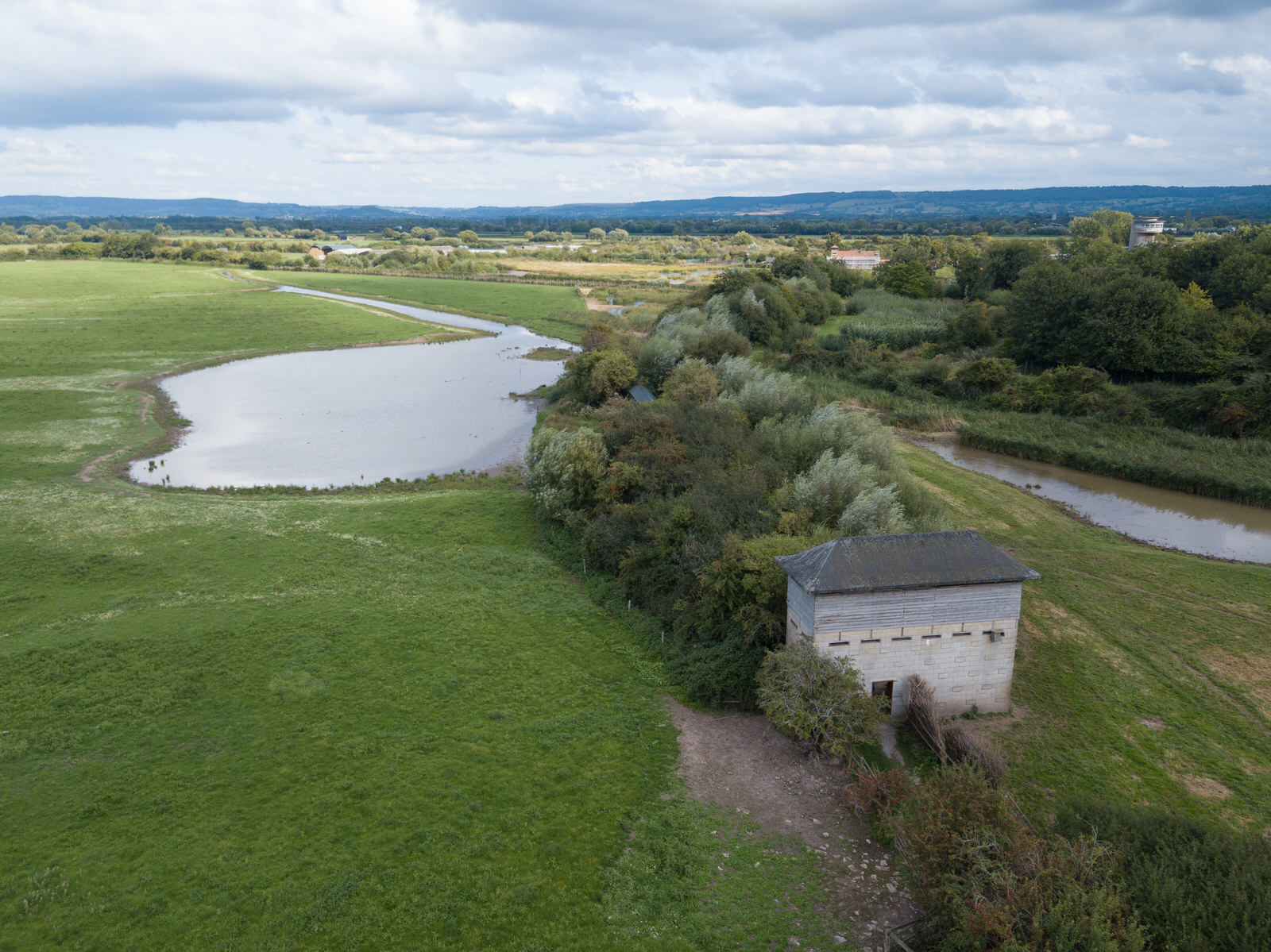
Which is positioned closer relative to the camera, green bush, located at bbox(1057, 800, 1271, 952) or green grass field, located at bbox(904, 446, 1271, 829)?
green bush, located at bbox(1057, 800, 1271, 952)

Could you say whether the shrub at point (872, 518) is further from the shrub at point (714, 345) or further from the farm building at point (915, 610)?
the shrub at point (714, 345)

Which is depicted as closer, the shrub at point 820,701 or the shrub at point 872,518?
the shrub at point 820,701

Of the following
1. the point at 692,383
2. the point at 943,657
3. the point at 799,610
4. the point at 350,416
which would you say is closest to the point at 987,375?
the point at 692,383

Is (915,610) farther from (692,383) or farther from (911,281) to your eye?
(911,281)

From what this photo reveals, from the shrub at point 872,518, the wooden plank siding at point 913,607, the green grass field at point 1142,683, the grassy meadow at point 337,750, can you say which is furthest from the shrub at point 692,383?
the wooden plank siding at point 913,607

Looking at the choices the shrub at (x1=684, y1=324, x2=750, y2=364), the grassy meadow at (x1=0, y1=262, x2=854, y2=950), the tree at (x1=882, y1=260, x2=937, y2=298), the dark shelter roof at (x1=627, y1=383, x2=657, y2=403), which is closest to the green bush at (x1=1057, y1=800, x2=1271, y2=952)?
the grassy meadow at (x1=0, y1=262, x2=854, y2=950)

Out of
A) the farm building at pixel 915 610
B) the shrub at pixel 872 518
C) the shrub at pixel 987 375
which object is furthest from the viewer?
the shrub at pixel 987 375

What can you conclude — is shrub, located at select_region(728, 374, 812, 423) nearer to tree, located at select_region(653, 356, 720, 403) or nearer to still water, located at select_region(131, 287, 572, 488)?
tree, located at select_region(653, 356, 720, 403)
